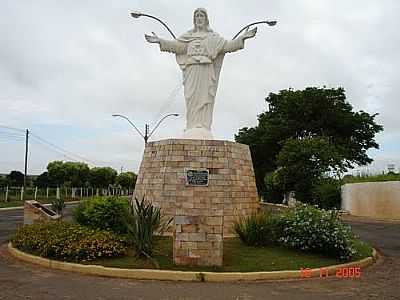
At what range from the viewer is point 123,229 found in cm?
1280

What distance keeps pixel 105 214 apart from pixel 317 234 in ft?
17.6

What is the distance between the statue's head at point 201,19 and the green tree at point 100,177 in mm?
53940

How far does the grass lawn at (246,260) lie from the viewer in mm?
9820

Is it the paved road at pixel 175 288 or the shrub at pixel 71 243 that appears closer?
the paved road at pixel 175 288

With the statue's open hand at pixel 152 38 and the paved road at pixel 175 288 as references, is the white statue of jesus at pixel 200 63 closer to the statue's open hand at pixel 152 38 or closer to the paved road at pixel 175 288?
the statue's open hand at pixel 152 38

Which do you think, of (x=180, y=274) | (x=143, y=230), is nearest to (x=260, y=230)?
(x=143, y=230)

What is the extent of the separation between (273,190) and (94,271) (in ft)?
102

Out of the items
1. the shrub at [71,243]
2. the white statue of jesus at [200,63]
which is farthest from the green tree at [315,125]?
the shrub at [71,243]

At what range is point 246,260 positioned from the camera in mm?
10570

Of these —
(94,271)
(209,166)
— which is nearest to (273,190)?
(209,166)
